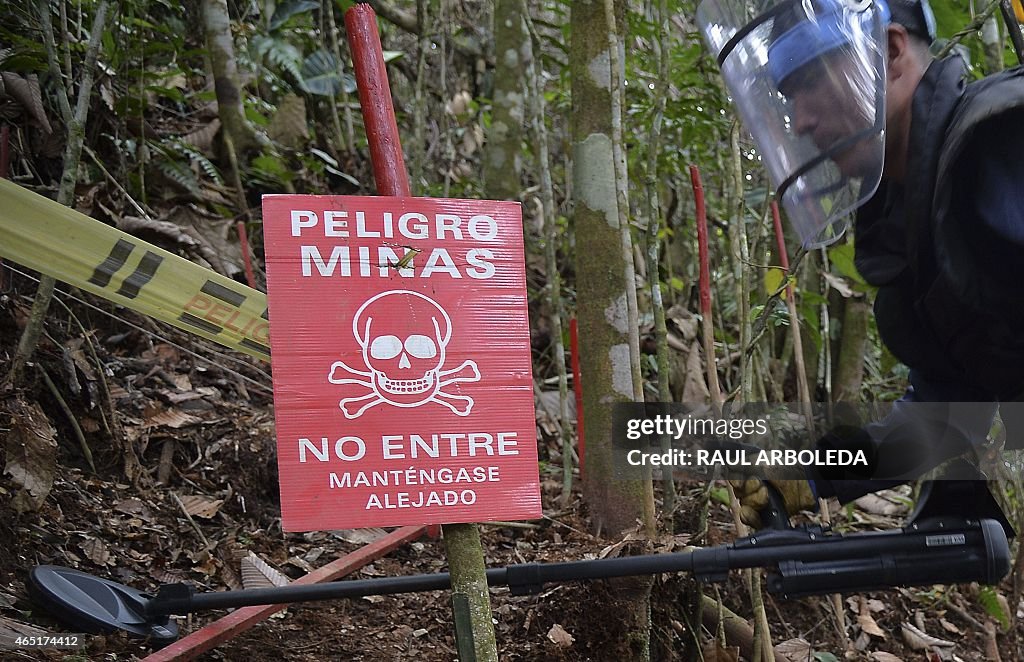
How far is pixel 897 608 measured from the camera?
143 inches

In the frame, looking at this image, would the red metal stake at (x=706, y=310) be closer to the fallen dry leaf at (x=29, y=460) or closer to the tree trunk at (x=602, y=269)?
the tree trunk at (x=602, y=269)

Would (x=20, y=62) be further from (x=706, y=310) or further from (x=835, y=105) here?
(x=835, y=105)

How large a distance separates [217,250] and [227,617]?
8.71ft

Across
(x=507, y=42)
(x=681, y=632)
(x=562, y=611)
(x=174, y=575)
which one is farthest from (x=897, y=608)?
(x=507, y=42)

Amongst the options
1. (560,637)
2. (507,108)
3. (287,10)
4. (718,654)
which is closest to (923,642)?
(718,654)

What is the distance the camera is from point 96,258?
2.28 meters

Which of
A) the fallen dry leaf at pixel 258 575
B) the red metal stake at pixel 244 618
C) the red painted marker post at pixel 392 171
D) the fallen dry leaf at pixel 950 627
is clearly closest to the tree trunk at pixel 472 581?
the red painted marker post at pixel 392 171

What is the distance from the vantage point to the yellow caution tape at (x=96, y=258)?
2279 millimetres

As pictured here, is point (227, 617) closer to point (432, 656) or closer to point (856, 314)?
point (432, 656)

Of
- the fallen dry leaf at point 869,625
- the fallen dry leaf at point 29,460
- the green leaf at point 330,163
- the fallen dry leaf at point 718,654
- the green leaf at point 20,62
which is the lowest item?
the fallen dry leaf at point 869,625

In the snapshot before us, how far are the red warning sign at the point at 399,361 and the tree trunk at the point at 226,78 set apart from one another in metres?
3.79

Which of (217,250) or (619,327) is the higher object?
(217,250)

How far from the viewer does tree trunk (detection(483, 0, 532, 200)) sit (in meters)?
4.91

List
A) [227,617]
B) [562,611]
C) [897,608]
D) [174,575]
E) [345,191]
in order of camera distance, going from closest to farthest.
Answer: [227,617] → [562,611] → [174,575] → [897,608] → [345,191]
